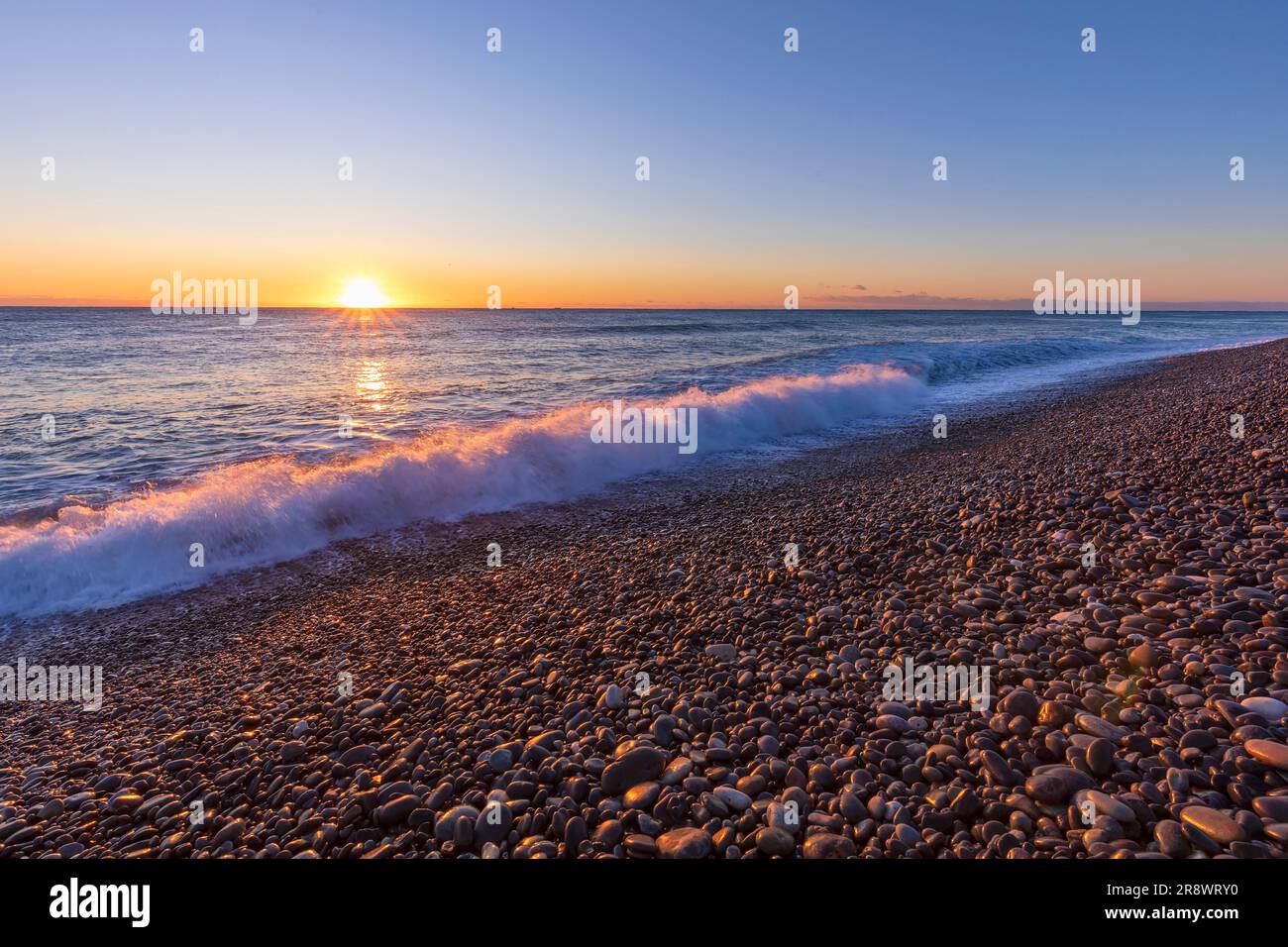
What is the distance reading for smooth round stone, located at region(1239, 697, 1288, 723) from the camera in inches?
140

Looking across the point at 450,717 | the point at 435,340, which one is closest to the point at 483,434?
the point at 450,717

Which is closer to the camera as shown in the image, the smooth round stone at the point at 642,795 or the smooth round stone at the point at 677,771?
the smooth round stone at the point at 642,795

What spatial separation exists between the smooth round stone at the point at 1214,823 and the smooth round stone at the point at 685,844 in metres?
2.44

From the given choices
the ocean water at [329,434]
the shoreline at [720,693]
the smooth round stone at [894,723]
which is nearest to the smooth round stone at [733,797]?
the shoreline at [720,693]

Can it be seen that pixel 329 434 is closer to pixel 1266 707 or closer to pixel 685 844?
pixel 685 844

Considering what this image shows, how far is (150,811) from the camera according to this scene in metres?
4.17

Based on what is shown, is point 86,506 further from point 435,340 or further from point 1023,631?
point 435,340

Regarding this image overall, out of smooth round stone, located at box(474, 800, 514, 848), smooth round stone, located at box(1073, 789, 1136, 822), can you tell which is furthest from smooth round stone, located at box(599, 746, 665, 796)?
smooth round stone, located at box(1073, 789, 1136, 822)

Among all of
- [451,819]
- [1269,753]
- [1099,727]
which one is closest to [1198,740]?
[1269,753]

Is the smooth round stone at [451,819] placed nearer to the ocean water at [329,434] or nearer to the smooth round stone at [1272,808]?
the smooth round stone at [1272,808]

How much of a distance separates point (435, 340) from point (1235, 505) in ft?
181

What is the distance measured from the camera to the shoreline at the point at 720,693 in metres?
3.41

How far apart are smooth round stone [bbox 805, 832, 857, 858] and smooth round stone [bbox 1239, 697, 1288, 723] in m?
2.71

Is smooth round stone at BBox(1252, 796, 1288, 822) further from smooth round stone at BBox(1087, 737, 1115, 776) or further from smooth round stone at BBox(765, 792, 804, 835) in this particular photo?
smooth round stone at BBox(765, 792, 804, 835)
